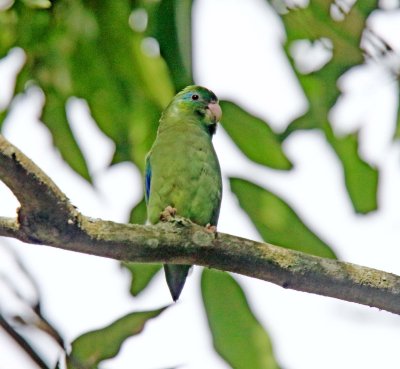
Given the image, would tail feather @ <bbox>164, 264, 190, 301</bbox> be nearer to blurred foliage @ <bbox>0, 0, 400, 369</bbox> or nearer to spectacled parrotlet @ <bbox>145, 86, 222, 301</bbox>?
spectacled parrotlet @ <bbox>145, 86, 222, 301</bbox>

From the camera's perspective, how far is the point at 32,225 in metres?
1.48

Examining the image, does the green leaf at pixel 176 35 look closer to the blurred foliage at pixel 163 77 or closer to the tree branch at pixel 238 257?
the blurred foliage at pixel 163 77

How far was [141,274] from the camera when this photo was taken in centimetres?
206

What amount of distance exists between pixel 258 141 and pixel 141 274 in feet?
1.53

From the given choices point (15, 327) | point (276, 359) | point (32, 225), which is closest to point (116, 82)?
point (32, 225)

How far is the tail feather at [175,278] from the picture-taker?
272cm

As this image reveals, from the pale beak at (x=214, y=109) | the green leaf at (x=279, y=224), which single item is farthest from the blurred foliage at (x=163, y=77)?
the pale beak at (x=214, y=109)

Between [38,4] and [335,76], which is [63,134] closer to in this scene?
[38,4]

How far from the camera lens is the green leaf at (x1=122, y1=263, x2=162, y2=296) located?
2020 mm

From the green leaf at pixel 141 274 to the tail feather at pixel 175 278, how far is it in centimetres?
64

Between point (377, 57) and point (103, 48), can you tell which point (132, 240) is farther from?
point (377, 57)

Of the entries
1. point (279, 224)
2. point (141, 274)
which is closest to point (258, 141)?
point (279, 224)

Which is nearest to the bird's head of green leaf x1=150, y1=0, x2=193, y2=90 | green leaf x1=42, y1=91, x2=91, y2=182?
green leaf x1=42, y1=91, x2=91, y2=182

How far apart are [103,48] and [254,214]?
567 mm
